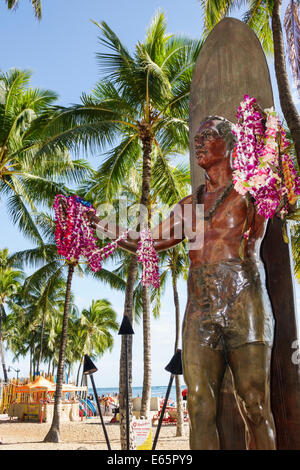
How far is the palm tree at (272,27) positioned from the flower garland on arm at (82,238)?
193 inches

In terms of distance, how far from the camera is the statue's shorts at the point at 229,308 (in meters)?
2.80

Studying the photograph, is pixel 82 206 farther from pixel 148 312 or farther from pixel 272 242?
pixel 148 312

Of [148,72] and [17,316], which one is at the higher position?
[148,72]

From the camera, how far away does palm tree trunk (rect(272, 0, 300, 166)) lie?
845 cm

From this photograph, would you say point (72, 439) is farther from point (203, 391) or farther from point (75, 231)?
point (203, 391)

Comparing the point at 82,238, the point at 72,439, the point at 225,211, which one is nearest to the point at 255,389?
the point at 225,211

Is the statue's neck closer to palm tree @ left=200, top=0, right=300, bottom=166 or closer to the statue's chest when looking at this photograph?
the statue's chest

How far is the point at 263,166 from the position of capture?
8.90 feet

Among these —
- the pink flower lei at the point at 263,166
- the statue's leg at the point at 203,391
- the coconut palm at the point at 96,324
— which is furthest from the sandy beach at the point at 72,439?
the coconut palm at the point at 96,324

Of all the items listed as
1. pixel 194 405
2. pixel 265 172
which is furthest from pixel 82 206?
pixel 194 405

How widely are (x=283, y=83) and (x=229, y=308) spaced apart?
24.6 ft

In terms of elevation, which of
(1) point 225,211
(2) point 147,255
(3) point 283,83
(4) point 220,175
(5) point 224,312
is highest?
(3) point 283,83

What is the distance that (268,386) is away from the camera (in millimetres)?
2746
